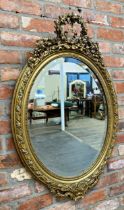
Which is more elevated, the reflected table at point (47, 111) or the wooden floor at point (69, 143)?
the reflected table at point (47, 111)

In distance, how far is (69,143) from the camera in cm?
126

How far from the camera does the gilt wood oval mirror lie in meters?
1.13

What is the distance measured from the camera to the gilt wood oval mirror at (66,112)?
3.70 feet

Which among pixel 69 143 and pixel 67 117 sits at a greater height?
pixel 67 117

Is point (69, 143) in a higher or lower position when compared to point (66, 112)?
lower

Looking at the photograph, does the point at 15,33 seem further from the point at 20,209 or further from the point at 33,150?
the point at 20,209

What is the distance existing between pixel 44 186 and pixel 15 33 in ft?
2.31

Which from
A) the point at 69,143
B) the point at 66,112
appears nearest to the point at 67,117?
A: the point at 66,112

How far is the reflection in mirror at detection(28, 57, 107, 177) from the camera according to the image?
45.8 inches

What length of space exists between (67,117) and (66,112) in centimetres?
3

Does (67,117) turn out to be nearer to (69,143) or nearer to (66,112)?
(66,112)

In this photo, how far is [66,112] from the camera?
125 cm

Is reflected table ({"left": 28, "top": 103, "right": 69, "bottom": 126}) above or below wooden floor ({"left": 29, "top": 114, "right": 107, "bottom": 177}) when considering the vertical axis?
above

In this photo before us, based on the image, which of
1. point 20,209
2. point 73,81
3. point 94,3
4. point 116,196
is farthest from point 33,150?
point 94,3
